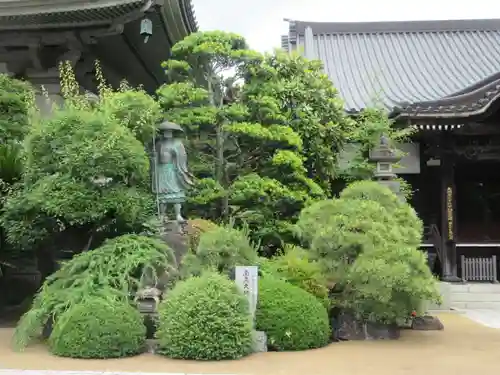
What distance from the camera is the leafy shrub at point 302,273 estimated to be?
8188 mm

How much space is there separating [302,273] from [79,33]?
5670mm

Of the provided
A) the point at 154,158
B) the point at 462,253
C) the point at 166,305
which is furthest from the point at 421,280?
the point at 462,253

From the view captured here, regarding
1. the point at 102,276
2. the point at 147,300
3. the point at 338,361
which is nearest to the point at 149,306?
the point at 147,300

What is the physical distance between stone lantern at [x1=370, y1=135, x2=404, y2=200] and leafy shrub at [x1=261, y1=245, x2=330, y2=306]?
310cm

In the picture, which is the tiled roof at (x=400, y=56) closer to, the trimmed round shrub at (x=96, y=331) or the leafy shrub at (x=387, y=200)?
the leafy shrub at (x=387, y=200)

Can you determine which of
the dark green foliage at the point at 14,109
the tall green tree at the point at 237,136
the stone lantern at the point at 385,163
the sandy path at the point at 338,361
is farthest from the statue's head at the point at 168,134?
the stone lantern at the point at 385,163

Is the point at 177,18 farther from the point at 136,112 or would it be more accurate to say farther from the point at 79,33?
the point at 136,112

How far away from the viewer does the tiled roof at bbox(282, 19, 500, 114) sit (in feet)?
58.4

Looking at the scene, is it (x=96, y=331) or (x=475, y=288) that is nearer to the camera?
(x=96, y=331)

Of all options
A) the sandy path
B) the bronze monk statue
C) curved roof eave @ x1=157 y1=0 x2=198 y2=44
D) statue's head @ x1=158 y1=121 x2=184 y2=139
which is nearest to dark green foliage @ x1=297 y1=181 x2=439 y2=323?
the sandy path

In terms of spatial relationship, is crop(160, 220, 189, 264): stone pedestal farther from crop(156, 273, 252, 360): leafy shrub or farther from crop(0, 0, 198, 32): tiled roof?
crop(0, 0, 198, 32): tiled roof

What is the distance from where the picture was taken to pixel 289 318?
7.34 m

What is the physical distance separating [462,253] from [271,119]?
770 centimetres

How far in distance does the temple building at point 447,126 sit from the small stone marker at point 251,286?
7.48 metres
